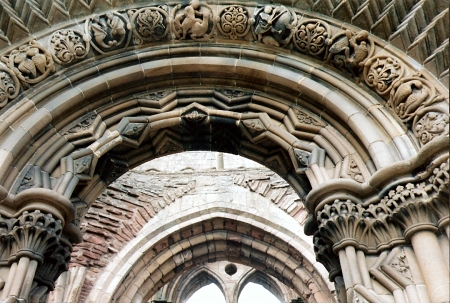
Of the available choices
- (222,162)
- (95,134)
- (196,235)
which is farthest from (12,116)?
(222,162)

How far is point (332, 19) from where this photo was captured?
589cm

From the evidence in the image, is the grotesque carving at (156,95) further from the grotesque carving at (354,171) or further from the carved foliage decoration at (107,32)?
the grotesque carving at (354,171)

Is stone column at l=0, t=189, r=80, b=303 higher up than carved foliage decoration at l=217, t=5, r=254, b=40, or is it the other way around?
carved foliage decoration at l=217, t=5, r=254, b=40

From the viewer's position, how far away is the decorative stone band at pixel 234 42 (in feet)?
17.4

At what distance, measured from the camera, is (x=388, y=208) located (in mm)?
4621

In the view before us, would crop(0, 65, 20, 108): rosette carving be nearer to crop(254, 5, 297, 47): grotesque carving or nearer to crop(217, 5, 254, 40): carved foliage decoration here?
crop(217, 5, 254, 40): carved foliage decoration

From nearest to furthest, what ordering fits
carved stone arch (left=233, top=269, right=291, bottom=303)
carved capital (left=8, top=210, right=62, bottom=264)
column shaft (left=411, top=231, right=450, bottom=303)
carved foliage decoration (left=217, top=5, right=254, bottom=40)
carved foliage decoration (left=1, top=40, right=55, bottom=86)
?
column shaft (left=411, top=231, right=450, bottom=303) → carved capital (left=8, top=210, right=62, bottom=264) → carved foliage decoration (left=1, top=40, right=55, bottom=86) → carved foliage decoration (left=217, top=5, right=254, bottom=40) → carved stone arch (left=233, top=269, right=291, bottom=303)

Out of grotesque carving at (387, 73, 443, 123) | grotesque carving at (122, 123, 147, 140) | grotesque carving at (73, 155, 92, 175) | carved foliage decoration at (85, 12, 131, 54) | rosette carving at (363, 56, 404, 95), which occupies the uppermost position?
carved foliage decoration at (85, 12, 131, 54)

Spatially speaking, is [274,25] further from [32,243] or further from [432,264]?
[32,243]

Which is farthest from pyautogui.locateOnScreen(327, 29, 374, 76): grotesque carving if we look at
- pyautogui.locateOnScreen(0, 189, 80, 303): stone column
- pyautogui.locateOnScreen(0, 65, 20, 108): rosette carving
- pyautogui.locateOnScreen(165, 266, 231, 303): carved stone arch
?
pyautogui.locateOnScreen(165, 266, 231, 303): carved stone arch

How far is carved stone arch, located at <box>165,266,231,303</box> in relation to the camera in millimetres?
14141

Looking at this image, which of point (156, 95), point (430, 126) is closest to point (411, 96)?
point (430, 126)

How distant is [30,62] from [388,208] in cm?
357

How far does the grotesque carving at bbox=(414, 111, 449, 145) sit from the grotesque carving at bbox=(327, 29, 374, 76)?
90 centimetres
